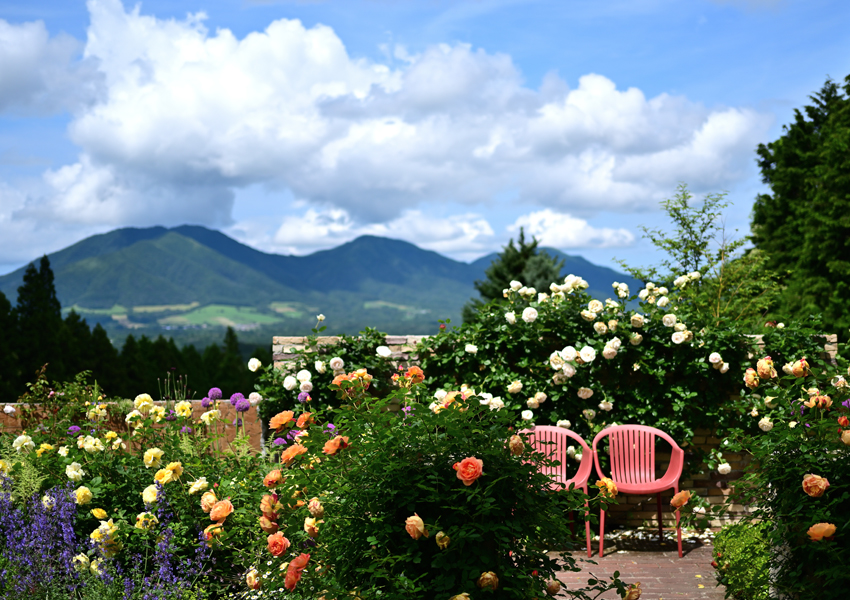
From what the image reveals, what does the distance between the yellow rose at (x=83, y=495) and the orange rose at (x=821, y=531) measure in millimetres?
3415

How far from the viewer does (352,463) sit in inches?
96.3

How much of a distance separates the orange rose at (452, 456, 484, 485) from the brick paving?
2237 mm

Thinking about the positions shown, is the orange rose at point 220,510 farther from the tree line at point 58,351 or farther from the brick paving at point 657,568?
the tree line at point 58,351

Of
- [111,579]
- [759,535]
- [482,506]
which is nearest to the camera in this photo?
[482,506]

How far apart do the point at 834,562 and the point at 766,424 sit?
9.87 feet

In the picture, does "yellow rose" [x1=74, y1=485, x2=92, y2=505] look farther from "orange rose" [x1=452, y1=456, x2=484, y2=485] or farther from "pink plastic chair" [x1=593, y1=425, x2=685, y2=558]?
"pink plastic chair" [x1=593, y1=425, x2=685, y2=558]

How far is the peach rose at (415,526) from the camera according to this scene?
204 cm

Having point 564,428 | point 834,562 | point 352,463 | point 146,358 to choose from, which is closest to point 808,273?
point 564,428

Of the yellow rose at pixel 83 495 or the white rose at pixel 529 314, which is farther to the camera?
the white rose at pixel 529 314

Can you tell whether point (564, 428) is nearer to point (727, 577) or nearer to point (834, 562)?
point (727, 577)

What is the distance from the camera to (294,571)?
225 centimetres

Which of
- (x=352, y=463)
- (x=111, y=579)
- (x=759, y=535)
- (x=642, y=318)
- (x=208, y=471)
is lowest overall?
(x=759, y=535)

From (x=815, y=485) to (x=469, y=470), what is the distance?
156 cm

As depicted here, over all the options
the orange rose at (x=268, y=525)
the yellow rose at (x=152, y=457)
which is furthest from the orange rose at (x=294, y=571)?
the yellow rose at (x=152, y=457)
